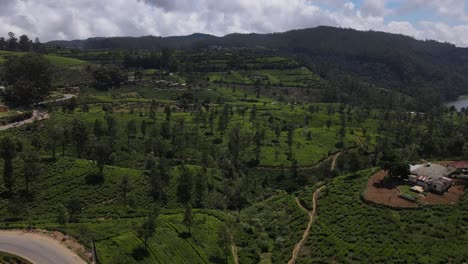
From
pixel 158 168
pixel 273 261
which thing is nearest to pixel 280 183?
pixel 158 168

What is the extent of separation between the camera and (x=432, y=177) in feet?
267

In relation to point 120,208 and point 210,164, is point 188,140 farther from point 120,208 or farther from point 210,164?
point 120,208

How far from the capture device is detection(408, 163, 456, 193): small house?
78.8 meters

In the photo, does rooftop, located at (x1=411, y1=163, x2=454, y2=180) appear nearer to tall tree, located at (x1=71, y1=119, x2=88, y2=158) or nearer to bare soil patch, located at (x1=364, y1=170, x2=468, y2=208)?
bare soil patch, located at (x1=364, y1=170, x2=468, y2=208)

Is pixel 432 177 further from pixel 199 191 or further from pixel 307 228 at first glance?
pixel 199 191

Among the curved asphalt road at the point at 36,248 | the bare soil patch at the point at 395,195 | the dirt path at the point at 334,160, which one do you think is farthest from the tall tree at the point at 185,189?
the dirt path at the point at 334,160

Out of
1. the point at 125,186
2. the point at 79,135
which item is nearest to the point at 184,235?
the point at 125,186

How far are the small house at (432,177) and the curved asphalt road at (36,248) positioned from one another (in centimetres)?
6504

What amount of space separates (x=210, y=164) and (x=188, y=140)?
28999 mm

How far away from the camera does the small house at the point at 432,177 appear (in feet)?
258

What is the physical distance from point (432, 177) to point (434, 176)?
0.67m

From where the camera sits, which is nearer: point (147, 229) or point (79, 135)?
point (147, 229)

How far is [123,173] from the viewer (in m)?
96.9

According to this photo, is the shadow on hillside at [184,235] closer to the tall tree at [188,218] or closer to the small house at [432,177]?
the tall tree at [188,218]
